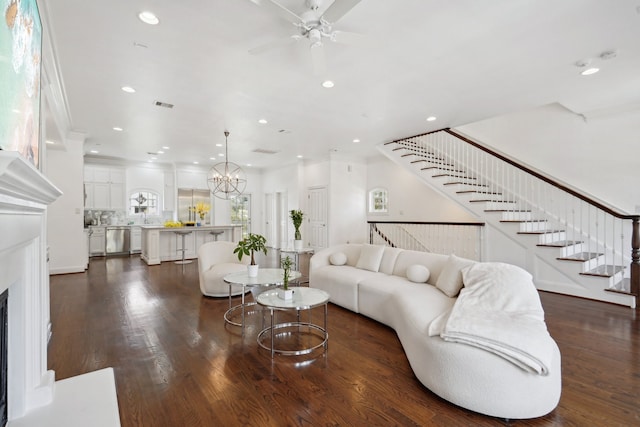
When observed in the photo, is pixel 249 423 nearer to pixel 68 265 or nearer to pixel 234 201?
pixel 68 265

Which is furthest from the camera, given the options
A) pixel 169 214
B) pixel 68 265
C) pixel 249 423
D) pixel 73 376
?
pixel 169 214

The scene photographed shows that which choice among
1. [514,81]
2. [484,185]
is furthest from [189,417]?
[484,185]

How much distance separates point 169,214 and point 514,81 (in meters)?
9.60

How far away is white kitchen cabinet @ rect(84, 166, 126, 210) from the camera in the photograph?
849 cm

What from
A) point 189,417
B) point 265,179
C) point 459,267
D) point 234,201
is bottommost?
point 189,417

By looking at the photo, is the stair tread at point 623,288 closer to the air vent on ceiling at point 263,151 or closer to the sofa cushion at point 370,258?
the sofa cushion at point 370,258

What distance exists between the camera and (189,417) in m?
1.90

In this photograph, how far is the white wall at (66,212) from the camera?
5.95 meters

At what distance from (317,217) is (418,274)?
17.9 feet

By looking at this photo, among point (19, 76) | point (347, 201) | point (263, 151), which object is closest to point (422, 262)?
point (19, 76)

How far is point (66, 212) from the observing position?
6051mm

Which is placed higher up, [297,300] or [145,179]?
[145,179]

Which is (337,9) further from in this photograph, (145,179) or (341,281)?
(145,179)

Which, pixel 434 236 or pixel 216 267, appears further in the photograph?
pixel 434 236
